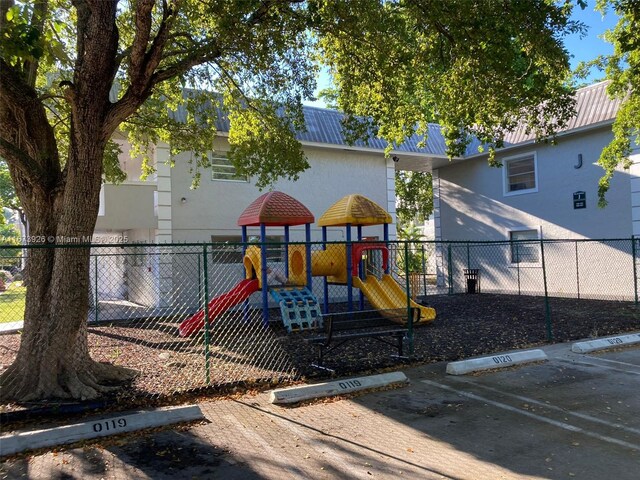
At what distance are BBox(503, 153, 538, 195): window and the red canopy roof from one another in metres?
10.4

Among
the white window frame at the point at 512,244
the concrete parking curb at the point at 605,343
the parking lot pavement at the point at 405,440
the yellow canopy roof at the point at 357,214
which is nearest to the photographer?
the parking lot pavement at the point at 405,440

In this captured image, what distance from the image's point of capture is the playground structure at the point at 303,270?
10523mm

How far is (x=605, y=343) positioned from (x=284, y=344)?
5.58 metres

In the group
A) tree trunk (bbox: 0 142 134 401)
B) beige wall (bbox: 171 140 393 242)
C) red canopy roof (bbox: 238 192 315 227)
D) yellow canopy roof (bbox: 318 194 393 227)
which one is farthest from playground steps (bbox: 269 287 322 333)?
beige wall (bbox: 171 140 393 242)

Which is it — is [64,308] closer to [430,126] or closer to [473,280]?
[473,280]

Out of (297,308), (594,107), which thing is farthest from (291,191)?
(594,107)

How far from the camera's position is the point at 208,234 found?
1521cm

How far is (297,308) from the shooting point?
10375mm

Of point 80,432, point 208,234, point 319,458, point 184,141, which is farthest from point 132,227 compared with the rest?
point 319,458

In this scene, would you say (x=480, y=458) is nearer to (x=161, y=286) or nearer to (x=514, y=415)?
(x=514, y=415)

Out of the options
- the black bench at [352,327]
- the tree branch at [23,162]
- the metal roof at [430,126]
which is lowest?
the black bench at [352,327]

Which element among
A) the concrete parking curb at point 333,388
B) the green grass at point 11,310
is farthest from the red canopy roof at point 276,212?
the green grass at point 11,310

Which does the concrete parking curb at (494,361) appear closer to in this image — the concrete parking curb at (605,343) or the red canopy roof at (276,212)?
the concrete parking curb at (605,343)

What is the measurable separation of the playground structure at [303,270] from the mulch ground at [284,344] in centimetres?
54
